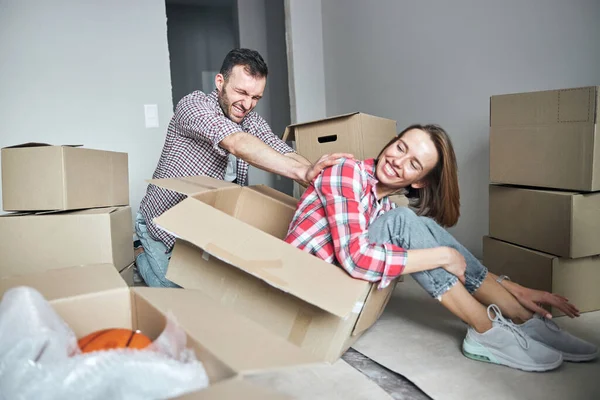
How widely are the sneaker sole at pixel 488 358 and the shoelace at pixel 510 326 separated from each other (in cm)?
5

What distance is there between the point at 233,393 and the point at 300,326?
0.76 m

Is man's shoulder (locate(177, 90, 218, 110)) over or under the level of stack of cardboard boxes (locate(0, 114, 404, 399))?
over

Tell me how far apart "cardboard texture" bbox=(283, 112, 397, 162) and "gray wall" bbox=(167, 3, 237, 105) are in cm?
447

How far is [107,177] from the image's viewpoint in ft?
5.44

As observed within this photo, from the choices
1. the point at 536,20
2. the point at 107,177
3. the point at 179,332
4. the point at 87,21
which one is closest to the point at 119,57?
the point at 87,21

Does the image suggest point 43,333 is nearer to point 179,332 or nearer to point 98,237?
point 179,332

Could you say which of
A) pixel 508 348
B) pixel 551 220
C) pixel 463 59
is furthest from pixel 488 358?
pixel 463 59

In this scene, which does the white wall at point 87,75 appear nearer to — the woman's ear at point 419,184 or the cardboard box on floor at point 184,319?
the woman's ear at point 419,184

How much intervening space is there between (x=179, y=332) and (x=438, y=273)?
807 millimetres

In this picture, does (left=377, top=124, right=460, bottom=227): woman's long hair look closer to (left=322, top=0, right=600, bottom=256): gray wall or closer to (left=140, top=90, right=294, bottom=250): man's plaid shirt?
(left=140, top=90, right=294, bottom=250): man's plaid shirt

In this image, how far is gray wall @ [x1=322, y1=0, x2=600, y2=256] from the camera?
1890 mm

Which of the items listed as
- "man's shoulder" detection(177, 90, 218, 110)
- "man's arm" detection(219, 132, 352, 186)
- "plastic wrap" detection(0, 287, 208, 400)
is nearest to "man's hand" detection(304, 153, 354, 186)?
"man's arm" detection(219, 132, 352, 186)

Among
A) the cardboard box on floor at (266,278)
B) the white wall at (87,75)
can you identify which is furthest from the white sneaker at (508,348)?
the white wall at (87,75)

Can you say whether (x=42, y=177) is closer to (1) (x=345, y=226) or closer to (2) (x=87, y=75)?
(1) (x=345, y=226)
